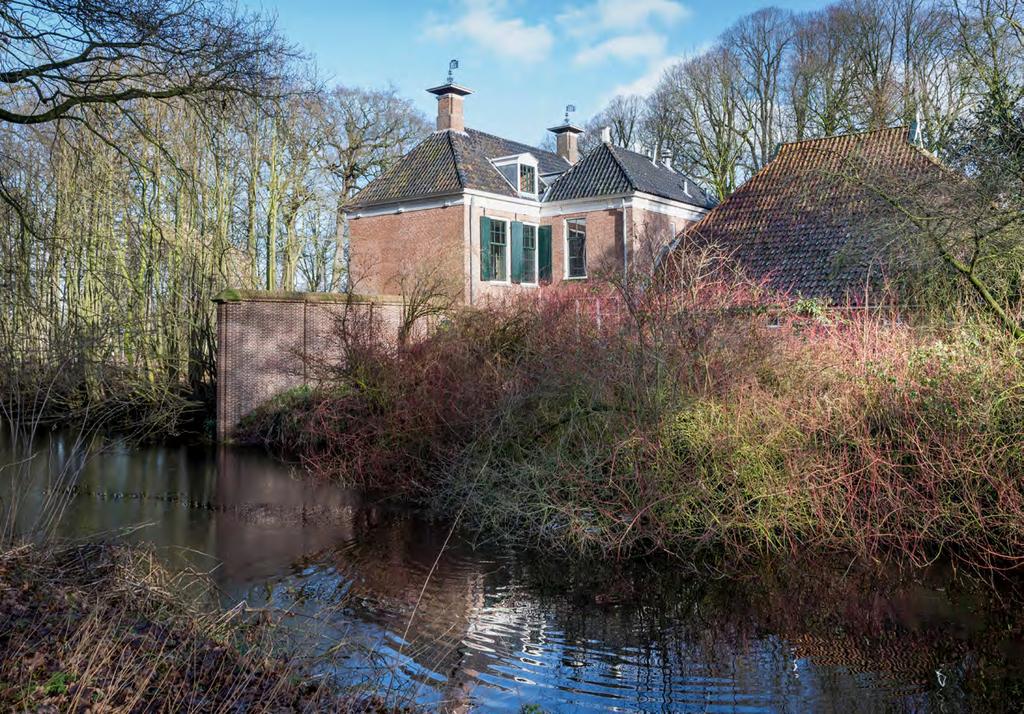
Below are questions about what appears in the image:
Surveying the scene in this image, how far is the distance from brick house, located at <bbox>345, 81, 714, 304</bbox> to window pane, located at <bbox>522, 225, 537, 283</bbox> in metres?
0.03

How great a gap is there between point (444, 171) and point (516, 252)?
3230 mm

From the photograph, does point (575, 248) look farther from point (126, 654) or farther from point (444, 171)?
point (126, 654)

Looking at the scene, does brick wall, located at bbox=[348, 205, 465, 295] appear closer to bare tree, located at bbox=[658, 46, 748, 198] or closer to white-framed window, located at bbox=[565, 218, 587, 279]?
white-framed window, located at bbox=[565, 218, 587, 279]

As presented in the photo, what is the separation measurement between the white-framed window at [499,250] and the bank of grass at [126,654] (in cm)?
2067

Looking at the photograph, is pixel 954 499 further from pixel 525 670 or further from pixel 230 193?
pixel 230 193

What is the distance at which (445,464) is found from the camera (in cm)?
1177

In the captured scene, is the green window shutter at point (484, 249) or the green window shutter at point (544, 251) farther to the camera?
the green window shutter at point (544, 251)

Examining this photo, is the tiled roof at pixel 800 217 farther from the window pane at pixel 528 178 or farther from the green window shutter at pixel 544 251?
the window pane at pixel 528 178

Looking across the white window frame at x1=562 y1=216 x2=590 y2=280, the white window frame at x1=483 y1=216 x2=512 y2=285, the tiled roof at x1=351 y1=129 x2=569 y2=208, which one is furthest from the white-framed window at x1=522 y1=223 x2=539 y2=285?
the tiled roof at x1=351 y1=129 x2=569 y2=208

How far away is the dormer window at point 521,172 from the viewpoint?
27.7 m

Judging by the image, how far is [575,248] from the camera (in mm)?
28078

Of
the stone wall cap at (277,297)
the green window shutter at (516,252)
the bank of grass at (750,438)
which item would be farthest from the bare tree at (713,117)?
the bank of grass at (750,438)

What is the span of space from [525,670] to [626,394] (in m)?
4.02

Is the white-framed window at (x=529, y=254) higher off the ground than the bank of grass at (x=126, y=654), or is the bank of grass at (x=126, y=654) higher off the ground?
the white-framed window at (x=529, y=254)
